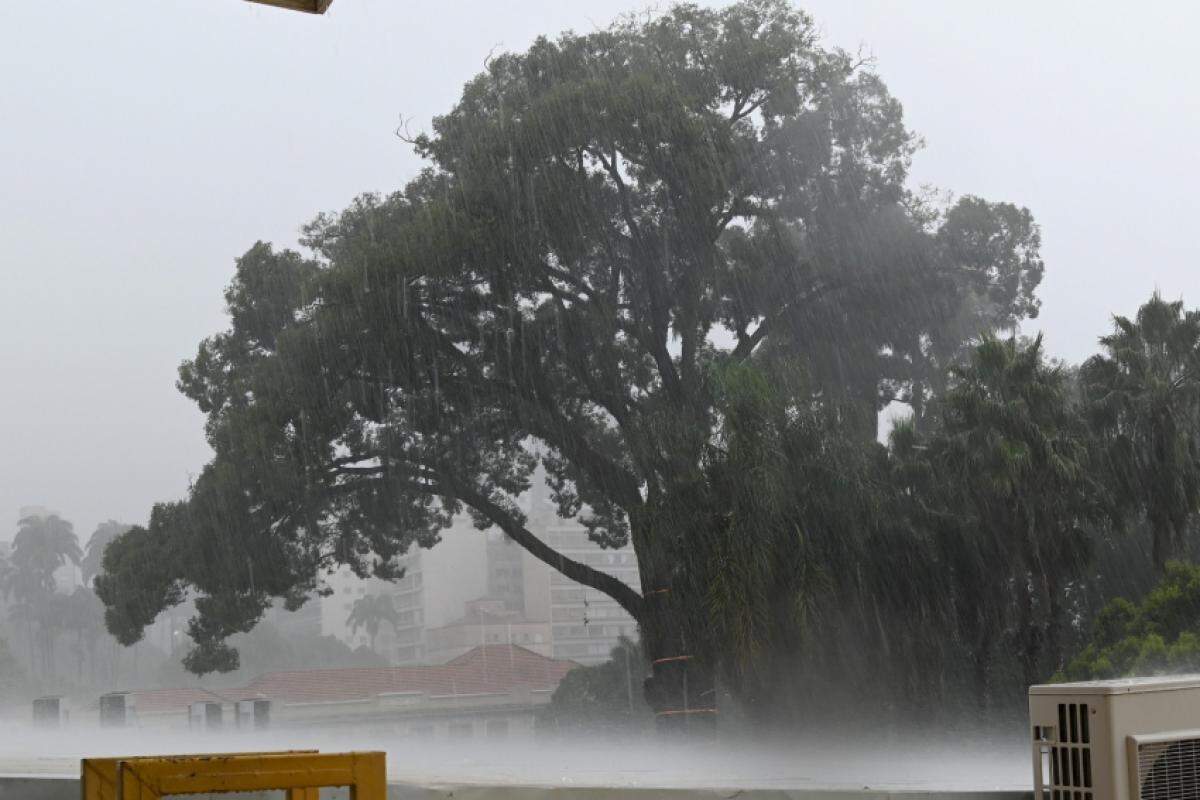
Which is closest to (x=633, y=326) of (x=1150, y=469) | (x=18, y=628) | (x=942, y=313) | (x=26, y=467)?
(x=942, y=313)

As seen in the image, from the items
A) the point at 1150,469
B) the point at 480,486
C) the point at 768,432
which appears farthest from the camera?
the point at 480,486

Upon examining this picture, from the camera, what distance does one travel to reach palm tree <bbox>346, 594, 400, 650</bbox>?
860 inches

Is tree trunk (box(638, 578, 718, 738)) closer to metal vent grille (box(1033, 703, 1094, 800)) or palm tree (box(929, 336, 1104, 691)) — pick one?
palm tree (box(929, 336, 1104, 691))

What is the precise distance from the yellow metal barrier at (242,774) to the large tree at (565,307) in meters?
15.9

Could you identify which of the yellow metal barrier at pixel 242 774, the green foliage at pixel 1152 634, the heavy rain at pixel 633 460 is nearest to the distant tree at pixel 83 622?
the heavy rain at pixel 633 460

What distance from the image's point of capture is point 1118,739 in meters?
2.83

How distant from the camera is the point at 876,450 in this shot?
55.4 feet

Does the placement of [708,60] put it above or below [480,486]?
above

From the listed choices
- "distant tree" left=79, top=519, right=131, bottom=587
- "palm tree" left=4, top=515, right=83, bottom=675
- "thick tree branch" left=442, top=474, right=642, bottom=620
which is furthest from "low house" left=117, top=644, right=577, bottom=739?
"distant tree" left=79, top=519, right=131, bottom=587

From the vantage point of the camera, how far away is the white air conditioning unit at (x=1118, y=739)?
2.82 m

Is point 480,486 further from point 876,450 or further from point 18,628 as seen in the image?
point 18,628

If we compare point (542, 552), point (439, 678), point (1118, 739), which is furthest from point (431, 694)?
point (1118, 739)

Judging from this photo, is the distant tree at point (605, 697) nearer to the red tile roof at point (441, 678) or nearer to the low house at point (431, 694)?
the low house at point (431, 694)

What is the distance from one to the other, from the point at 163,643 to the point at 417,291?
7006 mm
